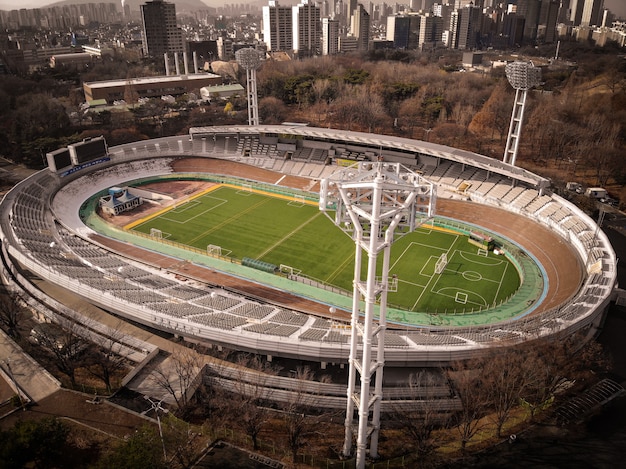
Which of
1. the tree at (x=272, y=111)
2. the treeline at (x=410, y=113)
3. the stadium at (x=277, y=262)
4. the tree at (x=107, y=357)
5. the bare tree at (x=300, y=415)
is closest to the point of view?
the bare tree at (x=300, y=415)

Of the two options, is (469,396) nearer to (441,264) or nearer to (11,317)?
(441,264)

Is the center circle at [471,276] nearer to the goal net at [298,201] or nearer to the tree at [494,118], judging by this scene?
the goal net at [298,201]

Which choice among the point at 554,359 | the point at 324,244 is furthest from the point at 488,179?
the point at 554,359

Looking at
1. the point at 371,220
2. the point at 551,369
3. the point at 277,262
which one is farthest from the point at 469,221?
the point at 371,220

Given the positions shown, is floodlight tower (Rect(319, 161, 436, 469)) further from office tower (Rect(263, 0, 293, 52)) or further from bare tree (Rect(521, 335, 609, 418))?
office tower (Rect(263, 0, 293, 52))

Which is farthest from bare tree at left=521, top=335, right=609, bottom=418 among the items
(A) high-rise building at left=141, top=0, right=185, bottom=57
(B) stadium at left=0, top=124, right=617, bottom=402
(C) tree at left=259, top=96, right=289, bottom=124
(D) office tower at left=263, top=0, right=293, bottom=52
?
(D) office tower at left=263, top=0, right=293, bottom=52

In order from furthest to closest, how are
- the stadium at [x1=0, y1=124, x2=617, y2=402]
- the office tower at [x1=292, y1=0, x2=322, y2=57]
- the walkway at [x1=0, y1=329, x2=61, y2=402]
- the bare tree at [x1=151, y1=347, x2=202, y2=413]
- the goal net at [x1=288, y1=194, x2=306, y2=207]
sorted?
the office tower at [x1=292, y1=0, x2=322, y2=57]
the goal net at [x1=288, y1=194, x2=306, y2=207]
the stadium at [x1=0, y1=124, x2=617, y2=402]
the walkway at [x1=0, y1=329, x2=61, y2=402]
the bare tree at [x1=151, y1=347, x2=202, y2=413]

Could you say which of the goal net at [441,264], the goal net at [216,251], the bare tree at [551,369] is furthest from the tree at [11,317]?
the goal net at [441,264]
